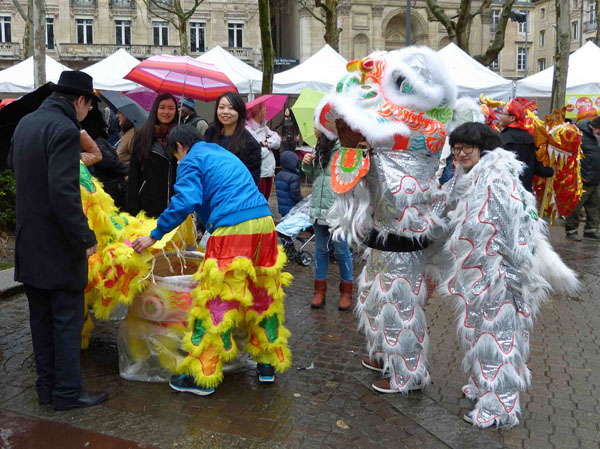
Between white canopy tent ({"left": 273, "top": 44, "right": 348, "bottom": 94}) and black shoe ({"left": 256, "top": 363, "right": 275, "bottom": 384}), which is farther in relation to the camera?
white canopy tent ({"left": 273, "top": 44, "right": 348, "bottom": 94})

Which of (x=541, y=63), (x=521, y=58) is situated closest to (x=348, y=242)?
(x=521, y=58)

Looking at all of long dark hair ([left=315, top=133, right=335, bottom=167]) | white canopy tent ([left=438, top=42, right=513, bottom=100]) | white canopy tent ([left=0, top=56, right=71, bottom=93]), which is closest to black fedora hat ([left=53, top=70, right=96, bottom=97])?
long dark hair ([left=315, top=133, right=335, bottom=167])

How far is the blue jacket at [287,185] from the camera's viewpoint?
8.46 metres

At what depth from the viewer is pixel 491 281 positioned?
3557 mm

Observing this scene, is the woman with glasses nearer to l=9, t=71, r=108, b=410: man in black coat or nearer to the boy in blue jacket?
the boy in blue jacket

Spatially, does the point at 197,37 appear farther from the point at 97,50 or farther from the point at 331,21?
the point at 331,21

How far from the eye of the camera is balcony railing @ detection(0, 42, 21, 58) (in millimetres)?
41875

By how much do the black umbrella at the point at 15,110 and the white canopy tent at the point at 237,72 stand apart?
1128 centimetres

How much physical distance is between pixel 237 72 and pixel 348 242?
13.4 metres

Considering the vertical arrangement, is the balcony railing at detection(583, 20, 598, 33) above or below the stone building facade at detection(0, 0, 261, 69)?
above

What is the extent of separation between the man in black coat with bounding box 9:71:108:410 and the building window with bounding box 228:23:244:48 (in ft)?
138

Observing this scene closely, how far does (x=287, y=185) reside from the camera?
868 centimetres

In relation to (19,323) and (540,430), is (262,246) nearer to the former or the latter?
(540,430)

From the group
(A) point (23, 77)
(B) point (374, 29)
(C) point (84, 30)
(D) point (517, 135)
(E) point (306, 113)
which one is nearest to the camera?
(D) point (517, 135)
